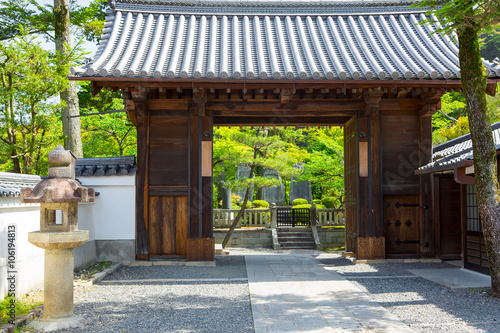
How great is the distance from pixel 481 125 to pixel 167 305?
490 cm

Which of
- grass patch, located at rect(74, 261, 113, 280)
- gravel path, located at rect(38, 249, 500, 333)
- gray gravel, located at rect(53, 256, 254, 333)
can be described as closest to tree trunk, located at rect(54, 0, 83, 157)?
grass patch, located at rect(74, 261, 113, 280)

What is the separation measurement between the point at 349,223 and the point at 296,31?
5.15m

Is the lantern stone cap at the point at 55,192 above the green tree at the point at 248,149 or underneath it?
underneath

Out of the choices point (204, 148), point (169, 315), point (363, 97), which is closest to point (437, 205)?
point (363, 97)

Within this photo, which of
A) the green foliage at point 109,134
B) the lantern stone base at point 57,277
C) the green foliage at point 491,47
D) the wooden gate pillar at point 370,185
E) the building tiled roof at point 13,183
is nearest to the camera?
the lantern stone base at point 57,277

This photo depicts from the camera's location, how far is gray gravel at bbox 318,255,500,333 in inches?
193

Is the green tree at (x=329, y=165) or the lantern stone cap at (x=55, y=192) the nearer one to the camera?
the lantern stone cap at (x=55, y=192)

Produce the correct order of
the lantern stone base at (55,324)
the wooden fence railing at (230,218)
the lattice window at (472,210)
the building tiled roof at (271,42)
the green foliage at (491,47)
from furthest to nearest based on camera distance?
the green foliage at (491,47) → the wooden fence railing at (230,218) → the building tiled roof at (271,42) → the lattice window at (472,210) → the lantern stone base at (55,324)

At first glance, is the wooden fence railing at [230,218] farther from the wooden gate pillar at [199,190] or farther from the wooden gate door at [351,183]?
the wooden gate pillar at [199,190]

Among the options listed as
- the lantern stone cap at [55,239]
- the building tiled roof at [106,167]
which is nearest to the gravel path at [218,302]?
the lantern stone cap at [55,239]

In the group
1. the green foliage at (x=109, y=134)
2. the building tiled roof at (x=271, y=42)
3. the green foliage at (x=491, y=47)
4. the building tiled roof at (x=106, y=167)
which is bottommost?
the building tiled roof at (x=106, y=167)

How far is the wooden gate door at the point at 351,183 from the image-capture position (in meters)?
10.0

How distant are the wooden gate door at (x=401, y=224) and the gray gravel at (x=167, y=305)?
3683 millimetres

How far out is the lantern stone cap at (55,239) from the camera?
15.9 ft
